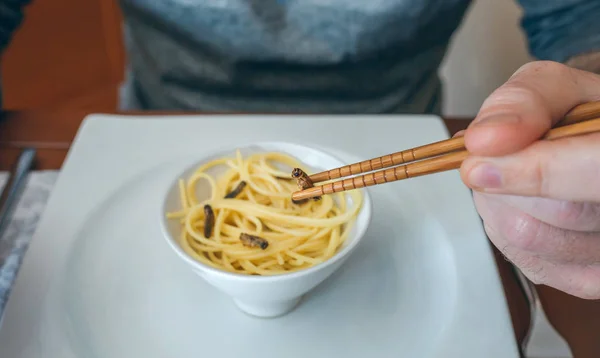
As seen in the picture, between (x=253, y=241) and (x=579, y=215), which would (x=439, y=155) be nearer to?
(x=579, y=215)

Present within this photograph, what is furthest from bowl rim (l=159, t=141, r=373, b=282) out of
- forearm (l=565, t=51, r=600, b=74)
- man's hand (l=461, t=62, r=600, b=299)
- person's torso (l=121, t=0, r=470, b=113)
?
forearm (l=565, t=51, r=600, b=74)

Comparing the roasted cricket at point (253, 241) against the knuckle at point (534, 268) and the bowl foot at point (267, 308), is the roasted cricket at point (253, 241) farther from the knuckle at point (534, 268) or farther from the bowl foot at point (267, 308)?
the knuckle at point (534, 268)

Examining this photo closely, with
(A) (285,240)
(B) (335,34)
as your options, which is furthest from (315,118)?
(A) (285,240)

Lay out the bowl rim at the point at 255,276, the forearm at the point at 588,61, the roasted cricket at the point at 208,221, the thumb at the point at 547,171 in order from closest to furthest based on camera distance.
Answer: the thumb at the point at 547,171, the bowl rim at the point at 255,276, the roasted cricket at the point at 208,221, the forearm at the point at 588,61

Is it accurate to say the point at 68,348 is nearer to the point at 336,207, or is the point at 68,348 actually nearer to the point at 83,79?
the point at 336,207

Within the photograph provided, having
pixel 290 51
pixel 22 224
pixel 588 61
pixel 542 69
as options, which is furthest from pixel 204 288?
pixel 588 61

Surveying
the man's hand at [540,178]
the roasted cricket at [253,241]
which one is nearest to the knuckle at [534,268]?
the man's hand at [540,178]
